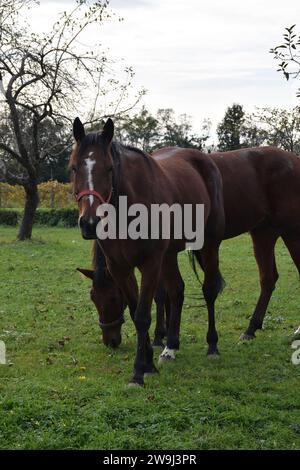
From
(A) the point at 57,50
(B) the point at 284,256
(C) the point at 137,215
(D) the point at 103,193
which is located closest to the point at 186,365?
(C) the point at 137,215

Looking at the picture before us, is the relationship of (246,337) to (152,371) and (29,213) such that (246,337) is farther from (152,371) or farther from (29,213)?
(29,213)

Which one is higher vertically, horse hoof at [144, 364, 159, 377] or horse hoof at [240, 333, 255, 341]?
horse hoof at [240, 333, 255, 341]

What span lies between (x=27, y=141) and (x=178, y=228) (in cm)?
1611

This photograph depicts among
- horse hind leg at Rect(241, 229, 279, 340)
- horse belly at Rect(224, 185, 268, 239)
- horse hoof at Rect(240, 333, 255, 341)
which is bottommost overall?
horse hoof at Rect(240, 333, 255, 341)

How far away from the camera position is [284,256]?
14.5 m

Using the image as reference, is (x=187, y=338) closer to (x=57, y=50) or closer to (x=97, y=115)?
(x=57, y=50)

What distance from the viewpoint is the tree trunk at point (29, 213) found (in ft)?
61.2

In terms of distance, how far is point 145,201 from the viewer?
4.71 meters

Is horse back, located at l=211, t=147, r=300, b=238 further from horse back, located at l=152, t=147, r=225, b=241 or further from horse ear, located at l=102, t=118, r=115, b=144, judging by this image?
horse ear, located at l=102, t=118, r=115, b=144

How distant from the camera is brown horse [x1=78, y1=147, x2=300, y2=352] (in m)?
6.10

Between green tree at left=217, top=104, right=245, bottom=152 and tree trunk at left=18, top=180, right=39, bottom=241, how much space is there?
62.8ft

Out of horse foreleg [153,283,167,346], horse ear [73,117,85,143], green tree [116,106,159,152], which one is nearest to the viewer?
horse ear [73,117,85,143]

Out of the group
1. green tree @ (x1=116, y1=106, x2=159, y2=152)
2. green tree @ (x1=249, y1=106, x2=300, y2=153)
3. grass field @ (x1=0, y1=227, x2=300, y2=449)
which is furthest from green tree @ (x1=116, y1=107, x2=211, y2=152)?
grass field @ (x1=0, y1=227, x2=300, y2=449)

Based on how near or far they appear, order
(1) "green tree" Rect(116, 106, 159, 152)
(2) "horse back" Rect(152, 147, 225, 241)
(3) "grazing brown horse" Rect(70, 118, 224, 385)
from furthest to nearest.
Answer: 1. (1) "green tree" Rect(116, 106, 159, 152)
2. (2) "horse back" Rect(152, 147, 225, 241)
3. (3) "grazing brown horse" Rect(70, 118, 224, 385)
